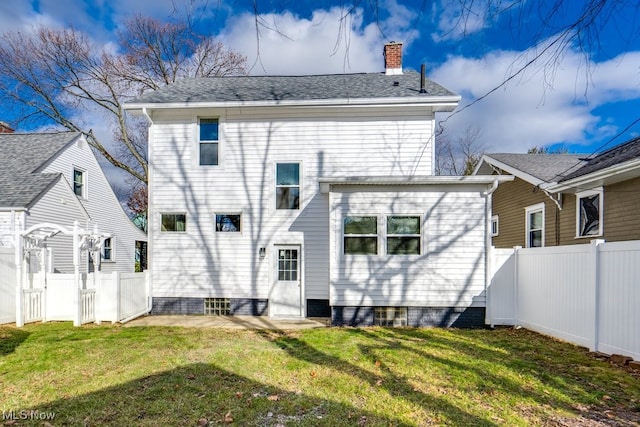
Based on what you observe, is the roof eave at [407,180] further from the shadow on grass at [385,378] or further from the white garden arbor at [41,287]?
the white garden arbor at [41,287]

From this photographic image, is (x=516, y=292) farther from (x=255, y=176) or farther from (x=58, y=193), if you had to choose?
(x=58, y=193)

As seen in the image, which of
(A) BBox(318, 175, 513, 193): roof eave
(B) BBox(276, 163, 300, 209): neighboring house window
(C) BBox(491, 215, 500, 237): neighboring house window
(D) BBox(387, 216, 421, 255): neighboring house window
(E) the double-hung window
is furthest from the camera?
(E) the double-hung window

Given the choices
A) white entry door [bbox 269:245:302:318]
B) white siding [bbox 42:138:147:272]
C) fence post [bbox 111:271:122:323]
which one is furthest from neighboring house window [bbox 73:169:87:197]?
white entry door [bbox 269:245:302:318]

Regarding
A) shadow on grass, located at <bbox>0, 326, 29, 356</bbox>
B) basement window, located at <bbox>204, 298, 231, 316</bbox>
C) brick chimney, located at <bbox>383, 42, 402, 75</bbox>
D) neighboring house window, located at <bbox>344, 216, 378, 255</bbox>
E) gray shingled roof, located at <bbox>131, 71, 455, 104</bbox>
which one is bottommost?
basement window, located at <bbox>204, 298, 231, 316</bbox>

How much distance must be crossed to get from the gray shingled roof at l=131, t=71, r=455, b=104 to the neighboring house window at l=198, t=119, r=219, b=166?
0.65m

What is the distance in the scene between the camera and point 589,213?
8.45 m

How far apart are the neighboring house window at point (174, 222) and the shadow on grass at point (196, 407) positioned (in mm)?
5667

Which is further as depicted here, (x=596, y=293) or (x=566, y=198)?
(x=566, y=198)

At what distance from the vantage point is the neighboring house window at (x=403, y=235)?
7492 mm

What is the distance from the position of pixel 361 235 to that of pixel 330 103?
3.72m

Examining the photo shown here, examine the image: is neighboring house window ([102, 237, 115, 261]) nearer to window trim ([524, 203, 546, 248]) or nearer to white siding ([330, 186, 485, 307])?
white siding ([330, 186, 485, 307])

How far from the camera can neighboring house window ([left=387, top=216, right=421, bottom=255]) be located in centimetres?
749

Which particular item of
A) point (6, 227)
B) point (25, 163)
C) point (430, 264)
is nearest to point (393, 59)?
point (430, 264)

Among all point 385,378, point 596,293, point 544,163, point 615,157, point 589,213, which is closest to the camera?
point 385,378
